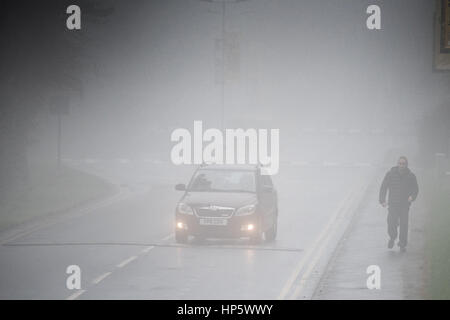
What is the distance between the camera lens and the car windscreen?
24.1 meters

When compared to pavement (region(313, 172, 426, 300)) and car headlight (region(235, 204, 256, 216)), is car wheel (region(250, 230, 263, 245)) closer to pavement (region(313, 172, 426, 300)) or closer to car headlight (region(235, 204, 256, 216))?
car headlight (region(235, 204, 256, 216))

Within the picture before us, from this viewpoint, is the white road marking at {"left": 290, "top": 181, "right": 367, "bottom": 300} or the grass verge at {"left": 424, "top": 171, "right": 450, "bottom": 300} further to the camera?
the white road marking at {"left": 290, "top": 181, "right": 367, "bottom": 300}

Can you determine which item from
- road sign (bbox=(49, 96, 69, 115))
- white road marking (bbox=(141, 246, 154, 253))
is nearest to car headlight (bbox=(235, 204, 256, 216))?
white road marking (bbox=(141, 246, 154, 253))

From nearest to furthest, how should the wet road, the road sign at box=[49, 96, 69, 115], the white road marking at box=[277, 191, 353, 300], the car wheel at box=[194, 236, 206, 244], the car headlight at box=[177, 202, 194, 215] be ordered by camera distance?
the wet road → the white road marking at box=[277, 191, 353, 300] → the car headlight at box=[177, 202, 194, 215] → the car wheel at box=[194, 236, 206, 244] → the road sign at box=[49, 96, 69, 115]

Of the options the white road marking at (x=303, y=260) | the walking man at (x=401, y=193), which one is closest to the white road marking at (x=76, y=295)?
the white road marking at (x=303, y=260)

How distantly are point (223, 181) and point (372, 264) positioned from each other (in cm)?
509

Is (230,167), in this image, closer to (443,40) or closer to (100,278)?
(443,40)

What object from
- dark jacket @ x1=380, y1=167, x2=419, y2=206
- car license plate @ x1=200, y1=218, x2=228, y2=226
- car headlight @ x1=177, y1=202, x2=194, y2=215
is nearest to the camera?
dark jacket @ x1=380, y1=167, x2=419, y2=206

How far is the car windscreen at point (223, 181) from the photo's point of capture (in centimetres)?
2414

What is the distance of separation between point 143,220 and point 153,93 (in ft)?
231

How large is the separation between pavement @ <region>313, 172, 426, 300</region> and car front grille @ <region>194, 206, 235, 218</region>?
7.12 ft

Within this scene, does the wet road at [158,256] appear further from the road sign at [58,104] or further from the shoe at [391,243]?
the road sign at [58,104]

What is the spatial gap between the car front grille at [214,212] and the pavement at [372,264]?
2170 millimetres
